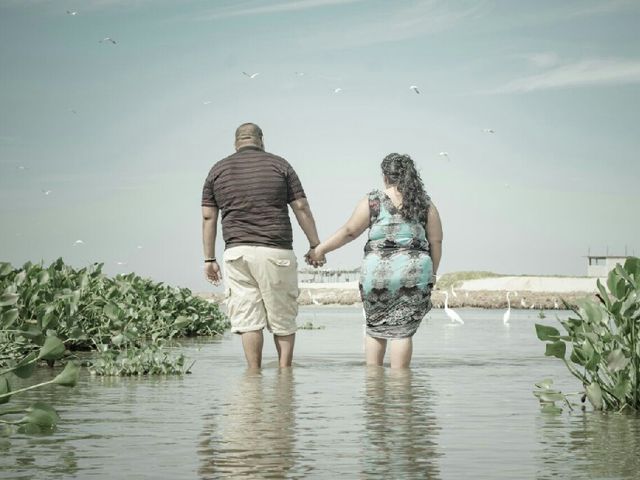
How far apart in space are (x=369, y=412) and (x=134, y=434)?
1772 mm

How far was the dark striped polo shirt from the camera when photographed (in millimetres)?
10789

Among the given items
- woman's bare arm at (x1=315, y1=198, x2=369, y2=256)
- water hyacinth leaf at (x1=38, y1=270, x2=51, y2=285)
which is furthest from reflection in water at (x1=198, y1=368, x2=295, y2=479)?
water hyacinth leaf at (x1=38, y1=270, x2=51, y2=285)

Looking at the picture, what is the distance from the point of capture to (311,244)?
1114cm

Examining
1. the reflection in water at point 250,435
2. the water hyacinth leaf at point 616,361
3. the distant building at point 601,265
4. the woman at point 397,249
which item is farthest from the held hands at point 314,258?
the distant building at point 601,265

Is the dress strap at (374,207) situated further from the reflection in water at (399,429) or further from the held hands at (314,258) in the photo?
the reflection in water at (399,429)

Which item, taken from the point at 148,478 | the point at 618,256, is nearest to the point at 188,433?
the point at 148,478

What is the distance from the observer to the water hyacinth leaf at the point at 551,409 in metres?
7.70

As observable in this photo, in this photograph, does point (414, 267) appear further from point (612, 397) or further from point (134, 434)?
point (134, 434)

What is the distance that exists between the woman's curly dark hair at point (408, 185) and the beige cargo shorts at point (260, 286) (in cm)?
115

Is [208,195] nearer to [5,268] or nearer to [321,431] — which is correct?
[5,268]

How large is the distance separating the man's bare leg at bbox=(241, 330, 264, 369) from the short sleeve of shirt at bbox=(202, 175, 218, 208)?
49.8 inches

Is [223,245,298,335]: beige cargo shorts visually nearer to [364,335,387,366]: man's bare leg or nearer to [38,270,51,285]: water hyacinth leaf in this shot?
[364,335,387,366]: man's bare leg

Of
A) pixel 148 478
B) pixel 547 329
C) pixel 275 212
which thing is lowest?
pixel 148 478

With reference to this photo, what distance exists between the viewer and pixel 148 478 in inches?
201
